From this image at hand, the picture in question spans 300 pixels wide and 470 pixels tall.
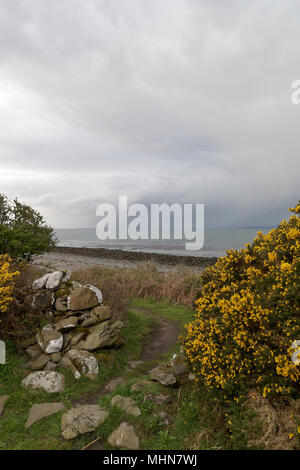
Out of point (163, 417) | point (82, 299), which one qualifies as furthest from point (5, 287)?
point (163, 417)

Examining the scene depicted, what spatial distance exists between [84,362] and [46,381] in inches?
39.2

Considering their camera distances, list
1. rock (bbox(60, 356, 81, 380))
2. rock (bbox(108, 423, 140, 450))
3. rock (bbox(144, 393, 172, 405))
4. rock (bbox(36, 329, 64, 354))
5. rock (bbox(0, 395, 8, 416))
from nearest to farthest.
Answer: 1. rock (bbox(108, 423, 140, 450))
2. rock (bbox(144, 393, 172, 405))
3. rock (bbox(0, 395, 8, 416))
4. rock (bbox(60, 356, 81, 380))
5. rock (bbox(36, 329, 64, 354))

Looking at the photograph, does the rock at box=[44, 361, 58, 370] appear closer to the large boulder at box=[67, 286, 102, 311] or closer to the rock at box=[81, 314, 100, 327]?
the rock at box=[81, 314, 100, 327]

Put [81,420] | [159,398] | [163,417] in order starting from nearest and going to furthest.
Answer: [81,420] < [163,417] < [159,398]

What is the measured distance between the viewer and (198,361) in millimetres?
5789

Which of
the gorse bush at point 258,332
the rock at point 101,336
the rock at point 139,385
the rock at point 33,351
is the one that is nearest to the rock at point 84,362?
the rock at point 101,336

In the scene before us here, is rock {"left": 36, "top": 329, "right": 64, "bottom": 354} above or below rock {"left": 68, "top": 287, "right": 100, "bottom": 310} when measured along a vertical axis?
below

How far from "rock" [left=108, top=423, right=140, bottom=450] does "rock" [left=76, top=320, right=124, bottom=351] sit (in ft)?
10.1

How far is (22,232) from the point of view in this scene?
12586 mm

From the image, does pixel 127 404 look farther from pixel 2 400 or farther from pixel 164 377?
pixel 2 400

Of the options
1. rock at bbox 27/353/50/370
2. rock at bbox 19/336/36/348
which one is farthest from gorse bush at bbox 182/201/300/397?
rock at bbox 19/336/36/348

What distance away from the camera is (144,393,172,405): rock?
237 inches

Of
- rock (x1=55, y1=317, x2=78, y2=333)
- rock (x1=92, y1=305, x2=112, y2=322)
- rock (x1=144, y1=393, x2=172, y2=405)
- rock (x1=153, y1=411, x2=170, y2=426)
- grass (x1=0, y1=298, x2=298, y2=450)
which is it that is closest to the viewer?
grass (x1=0, y1=298, x2=298, y2=450)

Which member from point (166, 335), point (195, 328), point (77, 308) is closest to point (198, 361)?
point (195, 328)
